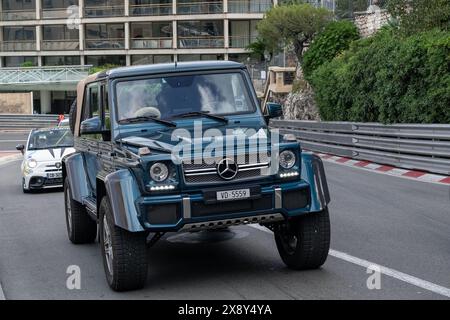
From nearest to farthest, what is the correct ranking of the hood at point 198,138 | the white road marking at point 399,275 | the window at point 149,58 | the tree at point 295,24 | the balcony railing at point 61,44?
the white road marking at point 399,275, the hood at point 198,138, the tree at point 295,24, the window at point 149,58, the balcony railing at point 61,44

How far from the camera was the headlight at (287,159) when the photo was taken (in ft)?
23.7

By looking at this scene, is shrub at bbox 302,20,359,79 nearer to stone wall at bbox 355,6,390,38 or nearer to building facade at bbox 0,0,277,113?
stone wall at bbox 355,6,390,38

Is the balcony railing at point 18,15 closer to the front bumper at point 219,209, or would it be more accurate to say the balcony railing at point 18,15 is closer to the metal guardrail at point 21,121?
the metal guardrail at point 21,121

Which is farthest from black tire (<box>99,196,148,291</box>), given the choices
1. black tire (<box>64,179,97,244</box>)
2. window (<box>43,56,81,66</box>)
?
window (<box>43,56,81,66</box>)

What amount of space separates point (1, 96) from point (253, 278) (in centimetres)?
5830

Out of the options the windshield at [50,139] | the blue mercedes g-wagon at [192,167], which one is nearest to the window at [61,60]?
the windshield at [50,139]

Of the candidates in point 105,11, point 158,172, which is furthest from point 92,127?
point 105,11

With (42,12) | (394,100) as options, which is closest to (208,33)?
(42,12)

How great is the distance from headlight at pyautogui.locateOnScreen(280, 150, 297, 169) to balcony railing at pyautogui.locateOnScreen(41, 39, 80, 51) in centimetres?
6635

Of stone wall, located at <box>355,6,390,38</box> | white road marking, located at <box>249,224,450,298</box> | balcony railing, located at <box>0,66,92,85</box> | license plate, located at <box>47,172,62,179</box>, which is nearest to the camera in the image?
white road marking, located at <box>249,224,450,298</box>

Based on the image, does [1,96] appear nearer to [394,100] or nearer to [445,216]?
[394,100]

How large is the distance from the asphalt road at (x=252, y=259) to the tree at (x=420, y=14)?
9728 mm

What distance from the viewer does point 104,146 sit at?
8.41m

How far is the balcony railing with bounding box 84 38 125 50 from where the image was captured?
69.6 m
